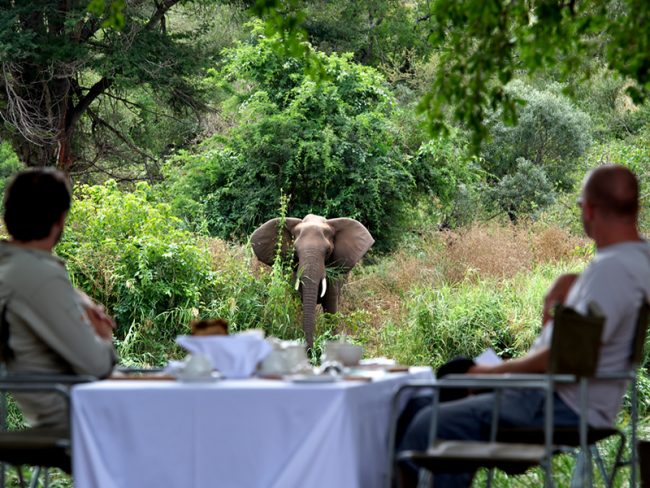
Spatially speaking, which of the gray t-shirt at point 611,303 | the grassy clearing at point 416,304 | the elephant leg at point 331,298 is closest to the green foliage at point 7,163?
the grassy clearing at point 416,304

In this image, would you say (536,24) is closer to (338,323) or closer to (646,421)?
(646,421)

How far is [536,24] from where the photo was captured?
6785mm

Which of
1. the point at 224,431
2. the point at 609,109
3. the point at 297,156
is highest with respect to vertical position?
the point at 609,109

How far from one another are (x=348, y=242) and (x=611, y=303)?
42.4 ft

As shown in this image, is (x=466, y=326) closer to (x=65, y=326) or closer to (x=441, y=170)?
(x=441, y=170)

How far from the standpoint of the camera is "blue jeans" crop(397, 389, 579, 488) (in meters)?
4.95

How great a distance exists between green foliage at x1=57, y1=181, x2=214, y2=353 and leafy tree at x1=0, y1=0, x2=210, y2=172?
17.1 ft

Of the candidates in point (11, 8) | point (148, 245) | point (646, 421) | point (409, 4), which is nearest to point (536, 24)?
point (646, 421)

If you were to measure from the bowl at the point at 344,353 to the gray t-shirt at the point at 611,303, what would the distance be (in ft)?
2.72

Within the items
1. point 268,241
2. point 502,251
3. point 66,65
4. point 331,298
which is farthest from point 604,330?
point 66,65

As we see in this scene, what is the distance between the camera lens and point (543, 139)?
1227 inches

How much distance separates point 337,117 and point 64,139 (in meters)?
5.06

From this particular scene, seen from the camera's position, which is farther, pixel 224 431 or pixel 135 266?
Result: pixel 135 266

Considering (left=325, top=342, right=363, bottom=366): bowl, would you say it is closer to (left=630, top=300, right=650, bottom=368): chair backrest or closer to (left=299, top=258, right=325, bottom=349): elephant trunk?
(left=630, top=300, right=650, bottom=368): chair backrest
